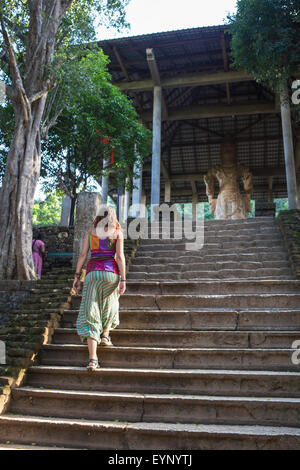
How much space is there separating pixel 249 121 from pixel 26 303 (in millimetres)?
16342

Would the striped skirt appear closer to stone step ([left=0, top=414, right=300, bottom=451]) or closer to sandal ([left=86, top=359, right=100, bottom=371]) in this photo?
sandal ([left=86, top=359, right=100, bottom=371])

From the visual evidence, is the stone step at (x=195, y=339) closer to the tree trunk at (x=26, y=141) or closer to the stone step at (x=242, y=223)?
the tree trunk at (x=26, y=141)

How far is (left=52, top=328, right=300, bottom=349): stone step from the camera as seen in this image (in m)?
3.72

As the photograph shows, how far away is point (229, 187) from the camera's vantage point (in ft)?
49.6

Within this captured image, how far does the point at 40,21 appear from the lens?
7254mm

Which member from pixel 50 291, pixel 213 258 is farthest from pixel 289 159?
pixel 50 291

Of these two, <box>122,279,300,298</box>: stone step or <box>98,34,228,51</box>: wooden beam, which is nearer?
<box>122,279,300,298</box>: stone step

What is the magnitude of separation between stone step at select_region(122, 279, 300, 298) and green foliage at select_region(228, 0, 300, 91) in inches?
167

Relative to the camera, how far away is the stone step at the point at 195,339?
3721 mm

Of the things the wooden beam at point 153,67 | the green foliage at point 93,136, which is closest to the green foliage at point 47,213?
the wooden beam at point 153,67

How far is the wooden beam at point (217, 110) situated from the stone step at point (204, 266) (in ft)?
35.6

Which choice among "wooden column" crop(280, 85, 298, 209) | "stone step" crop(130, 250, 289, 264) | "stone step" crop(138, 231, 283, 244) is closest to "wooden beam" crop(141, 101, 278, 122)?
"wooden column" crop(280, 85, 298, 209)

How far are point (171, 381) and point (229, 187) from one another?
1248 cm

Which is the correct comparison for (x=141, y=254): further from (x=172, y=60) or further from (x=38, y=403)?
(x=172, y=60)
